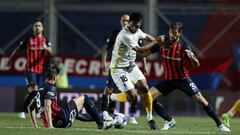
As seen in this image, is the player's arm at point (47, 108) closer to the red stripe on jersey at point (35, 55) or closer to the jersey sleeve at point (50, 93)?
the jersey sleeve at point (50, 93)

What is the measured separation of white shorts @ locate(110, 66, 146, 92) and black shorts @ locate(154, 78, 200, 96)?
434 millimetres

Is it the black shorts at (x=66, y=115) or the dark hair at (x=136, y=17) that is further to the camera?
the dark hair at (x=136, y=17)

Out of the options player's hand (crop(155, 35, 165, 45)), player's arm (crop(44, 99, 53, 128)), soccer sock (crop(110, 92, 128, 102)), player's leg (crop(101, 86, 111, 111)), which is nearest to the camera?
player's arm (crop(44, 99, 53, 128))

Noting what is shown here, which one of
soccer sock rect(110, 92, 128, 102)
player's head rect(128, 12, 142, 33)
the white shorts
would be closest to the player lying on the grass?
the white shorts

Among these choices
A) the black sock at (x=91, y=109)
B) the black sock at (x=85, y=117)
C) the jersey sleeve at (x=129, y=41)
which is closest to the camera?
the black sock at (x=91, y=109)

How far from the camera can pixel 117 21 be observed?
2836 centimetres

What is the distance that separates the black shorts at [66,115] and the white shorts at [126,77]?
1295mm

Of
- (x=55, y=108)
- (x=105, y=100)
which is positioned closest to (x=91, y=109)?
(x=55, y=108)

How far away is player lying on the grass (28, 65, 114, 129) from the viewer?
13898 mm

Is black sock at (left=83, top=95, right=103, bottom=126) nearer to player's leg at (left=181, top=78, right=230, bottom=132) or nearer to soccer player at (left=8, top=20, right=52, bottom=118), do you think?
player's leg at (left=181, top=78, right=230, bottom=132)

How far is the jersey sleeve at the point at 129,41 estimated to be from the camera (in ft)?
48.8

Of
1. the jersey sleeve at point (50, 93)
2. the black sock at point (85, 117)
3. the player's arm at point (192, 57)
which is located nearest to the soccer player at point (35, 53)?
the black sock at point (85, 117)

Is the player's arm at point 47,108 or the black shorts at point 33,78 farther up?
the black shorts at point 33,78

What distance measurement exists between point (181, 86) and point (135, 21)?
147 centimetres
